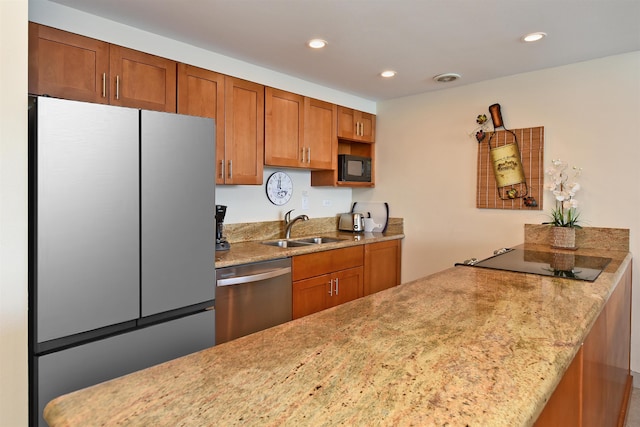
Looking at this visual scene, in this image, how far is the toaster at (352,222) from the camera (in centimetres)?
389

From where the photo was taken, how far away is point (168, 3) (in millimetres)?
2004

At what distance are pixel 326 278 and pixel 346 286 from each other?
28 cm

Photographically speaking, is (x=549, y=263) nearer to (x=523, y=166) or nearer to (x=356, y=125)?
(x=523, y=166)

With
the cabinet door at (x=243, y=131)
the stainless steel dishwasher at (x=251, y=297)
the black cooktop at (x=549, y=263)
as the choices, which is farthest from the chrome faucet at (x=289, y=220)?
the black cooktop at (x=549, y=263)

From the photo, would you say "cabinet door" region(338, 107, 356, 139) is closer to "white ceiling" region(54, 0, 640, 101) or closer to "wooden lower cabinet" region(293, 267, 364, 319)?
"white ceiling" region(54, 0, 640, 101)

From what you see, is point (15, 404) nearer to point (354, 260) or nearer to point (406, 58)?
point (354, 260)

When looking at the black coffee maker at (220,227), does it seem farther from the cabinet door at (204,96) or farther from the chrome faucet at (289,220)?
the chrome faucet at (289,220)

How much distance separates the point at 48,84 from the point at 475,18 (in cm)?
231

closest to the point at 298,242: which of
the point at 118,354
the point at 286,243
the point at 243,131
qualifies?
the point at 286,243

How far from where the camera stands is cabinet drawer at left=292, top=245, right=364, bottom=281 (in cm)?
277

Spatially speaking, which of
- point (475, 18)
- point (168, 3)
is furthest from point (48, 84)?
point (475, 18)

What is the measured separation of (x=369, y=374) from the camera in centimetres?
82

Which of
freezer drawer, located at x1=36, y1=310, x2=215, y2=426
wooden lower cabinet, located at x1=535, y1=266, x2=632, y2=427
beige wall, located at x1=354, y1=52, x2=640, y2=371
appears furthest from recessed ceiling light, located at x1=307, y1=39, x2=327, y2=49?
wooden lower cabinet, located at x1=535, y1=266, x2=632, y2=427

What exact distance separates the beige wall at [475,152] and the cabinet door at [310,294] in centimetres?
119
